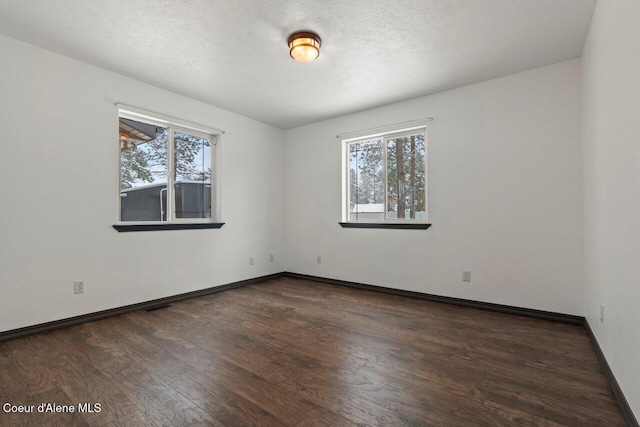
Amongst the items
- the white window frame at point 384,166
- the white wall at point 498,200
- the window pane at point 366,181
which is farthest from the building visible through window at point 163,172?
the white wall at point 498,200

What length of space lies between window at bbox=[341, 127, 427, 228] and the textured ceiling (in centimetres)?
74

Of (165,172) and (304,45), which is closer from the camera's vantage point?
(304,45)

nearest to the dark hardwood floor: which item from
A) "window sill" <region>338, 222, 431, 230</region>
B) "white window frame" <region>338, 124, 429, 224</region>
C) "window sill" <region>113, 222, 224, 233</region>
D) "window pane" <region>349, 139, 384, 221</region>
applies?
"window sill" <region>113, 222, 224, 233</region>

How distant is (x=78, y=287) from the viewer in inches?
113

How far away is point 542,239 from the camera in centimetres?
301

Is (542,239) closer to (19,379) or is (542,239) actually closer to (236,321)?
(236,321)

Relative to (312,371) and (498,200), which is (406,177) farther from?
(312,371)

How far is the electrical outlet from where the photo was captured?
9.35 feet

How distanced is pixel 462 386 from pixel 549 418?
16.1 inches

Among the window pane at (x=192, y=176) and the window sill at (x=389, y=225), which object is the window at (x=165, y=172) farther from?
the window sill at (x=389, y=225)

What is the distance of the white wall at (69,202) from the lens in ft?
8.32

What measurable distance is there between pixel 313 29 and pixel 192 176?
247cm

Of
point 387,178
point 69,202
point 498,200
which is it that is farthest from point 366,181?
point 69,202

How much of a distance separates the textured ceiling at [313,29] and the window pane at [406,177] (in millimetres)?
723
